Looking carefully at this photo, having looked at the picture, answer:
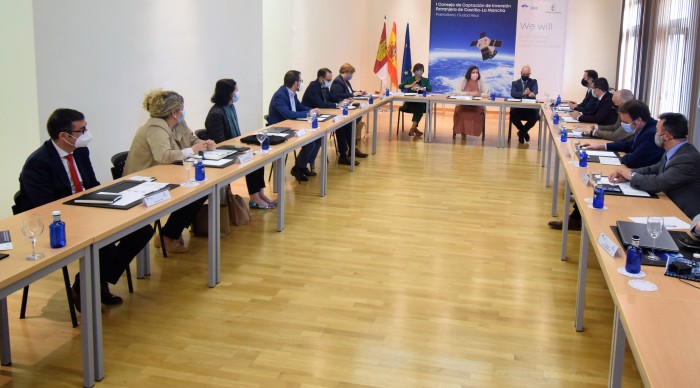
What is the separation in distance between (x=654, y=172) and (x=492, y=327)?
1747mm

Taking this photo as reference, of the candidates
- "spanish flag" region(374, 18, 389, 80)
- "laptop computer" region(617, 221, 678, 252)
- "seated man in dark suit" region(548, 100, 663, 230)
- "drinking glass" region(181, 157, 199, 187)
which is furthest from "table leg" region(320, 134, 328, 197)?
"spanish flag" region(374, 18, 389, 80)

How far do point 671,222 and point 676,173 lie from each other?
712 millimetres

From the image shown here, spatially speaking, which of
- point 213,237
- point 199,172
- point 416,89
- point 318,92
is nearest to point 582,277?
point 213,237

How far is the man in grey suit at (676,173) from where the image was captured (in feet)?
13.6

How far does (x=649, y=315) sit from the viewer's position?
2461 millimetres

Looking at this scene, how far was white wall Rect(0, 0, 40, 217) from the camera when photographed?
536cm

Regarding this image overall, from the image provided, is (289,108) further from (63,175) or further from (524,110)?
(524,110)

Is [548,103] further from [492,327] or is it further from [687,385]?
[687,385]

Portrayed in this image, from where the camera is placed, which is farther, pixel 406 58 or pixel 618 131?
pixel 406 58

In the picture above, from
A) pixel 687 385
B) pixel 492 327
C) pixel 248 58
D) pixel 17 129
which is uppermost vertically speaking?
pixel 248 58

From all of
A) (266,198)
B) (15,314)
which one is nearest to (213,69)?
(266,198)

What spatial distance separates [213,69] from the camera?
28.9 ft

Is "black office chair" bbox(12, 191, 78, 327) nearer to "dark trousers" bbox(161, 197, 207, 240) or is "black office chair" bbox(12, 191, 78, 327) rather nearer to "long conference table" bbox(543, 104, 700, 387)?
"dark trousers" bbox(161, 197, 207, 240)

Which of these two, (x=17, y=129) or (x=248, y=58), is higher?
(x=248, y=58)
